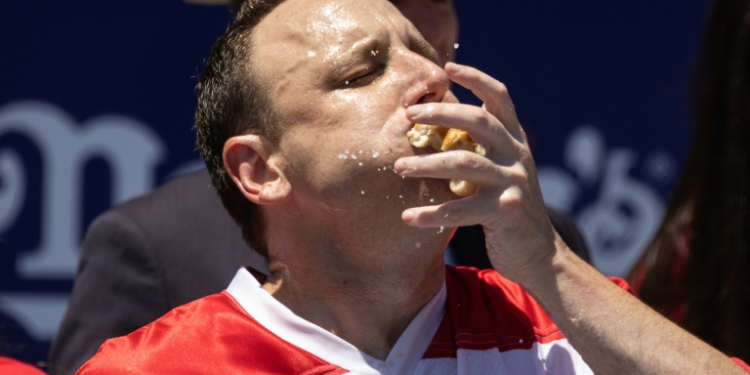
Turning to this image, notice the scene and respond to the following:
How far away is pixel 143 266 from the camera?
214 cm

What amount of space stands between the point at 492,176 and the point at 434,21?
0.77m

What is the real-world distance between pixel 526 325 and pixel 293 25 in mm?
630

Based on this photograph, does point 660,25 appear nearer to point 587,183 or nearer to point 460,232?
point 587,183

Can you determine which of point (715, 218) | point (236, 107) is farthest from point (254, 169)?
point (715, 218)

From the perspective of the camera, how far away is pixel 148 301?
6.95 feet

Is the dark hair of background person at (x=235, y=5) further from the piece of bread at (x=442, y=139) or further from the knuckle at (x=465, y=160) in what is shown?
the knuckle at (x=465, y=160)

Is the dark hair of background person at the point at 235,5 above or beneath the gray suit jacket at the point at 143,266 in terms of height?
above

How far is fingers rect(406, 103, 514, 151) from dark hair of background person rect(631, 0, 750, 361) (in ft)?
3.07

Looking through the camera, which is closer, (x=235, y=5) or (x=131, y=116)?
(x=235, y=5)

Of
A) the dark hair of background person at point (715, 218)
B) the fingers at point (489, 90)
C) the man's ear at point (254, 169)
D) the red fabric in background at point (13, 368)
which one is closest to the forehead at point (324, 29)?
the man's ear at point (254, 169)

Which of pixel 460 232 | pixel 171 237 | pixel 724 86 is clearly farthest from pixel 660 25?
pixel 171 237

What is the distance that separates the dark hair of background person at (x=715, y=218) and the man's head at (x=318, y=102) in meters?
0.79

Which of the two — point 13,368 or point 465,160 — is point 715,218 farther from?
point 13,368

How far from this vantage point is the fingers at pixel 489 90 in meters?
1.47
